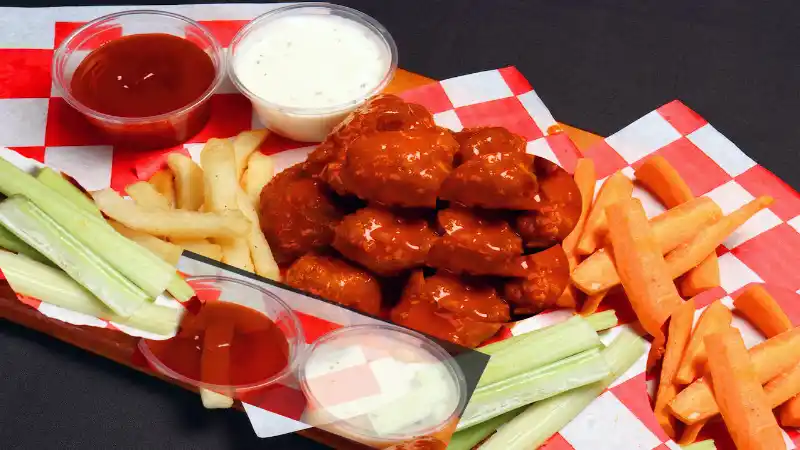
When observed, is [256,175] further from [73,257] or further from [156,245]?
[73,257]

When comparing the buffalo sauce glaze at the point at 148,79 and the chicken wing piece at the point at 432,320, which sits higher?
the buffalo sauce glaze at the point at 148,79

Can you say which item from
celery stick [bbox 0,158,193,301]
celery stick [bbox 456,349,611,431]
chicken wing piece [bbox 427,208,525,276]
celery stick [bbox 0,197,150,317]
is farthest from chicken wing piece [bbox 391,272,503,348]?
celery stick [bbox 0,197,150,317]

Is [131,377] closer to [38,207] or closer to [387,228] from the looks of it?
[38,207]

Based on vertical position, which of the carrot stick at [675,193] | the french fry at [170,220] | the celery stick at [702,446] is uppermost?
the carrot stick at [675,193]

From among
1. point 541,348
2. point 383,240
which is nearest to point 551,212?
point 541,348

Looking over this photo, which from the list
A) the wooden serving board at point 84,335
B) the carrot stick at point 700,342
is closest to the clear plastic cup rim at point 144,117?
the wooden serving board at point 84,335

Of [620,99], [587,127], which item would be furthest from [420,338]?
[620,99]

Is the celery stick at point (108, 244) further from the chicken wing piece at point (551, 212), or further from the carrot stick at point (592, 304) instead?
the carrot stick at point (592, 304)
